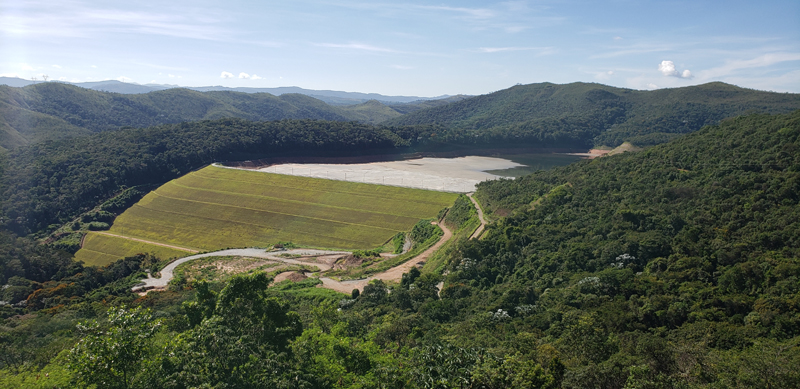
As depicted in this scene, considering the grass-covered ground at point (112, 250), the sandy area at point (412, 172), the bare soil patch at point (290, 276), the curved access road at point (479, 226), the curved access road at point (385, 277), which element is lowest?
the grass-covered ground at point (112, 250)

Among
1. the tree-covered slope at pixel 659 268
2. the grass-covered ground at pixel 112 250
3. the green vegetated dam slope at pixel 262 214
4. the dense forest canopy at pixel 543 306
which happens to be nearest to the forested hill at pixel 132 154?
the green vegetated dam slope at pixel 262 214

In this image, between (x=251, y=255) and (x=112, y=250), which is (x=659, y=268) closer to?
(x=251, y=255)

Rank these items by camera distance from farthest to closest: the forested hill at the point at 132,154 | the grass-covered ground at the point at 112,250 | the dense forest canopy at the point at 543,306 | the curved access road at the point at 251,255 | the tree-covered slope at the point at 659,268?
the forested hill at the point at 132,154 → the grass-covered ground at the point at 112,250 → the curved access road at the point at 251,255 → the tree-covered slope at the point at 659,268 → the dense forest canopy at the point at 543,306

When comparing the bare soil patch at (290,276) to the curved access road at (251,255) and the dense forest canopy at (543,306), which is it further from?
the curved access road at (251,255)

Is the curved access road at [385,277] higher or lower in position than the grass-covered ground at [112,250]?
higher

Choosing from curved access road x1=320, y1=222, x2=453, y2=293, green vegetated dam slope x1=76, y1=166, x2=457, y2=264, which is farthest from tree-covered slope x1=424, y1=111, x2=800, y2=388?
green vegetated dam slope x1=76, y1=166, x2=457, y2=264

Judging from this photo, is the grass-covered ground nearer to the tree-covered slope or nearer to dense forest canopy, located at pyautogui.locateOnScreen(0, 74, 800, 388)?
dense forest canopy, located at pyautogui.locateOnScreen(0, 74, 800, 388)
